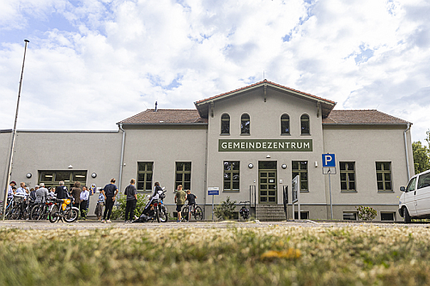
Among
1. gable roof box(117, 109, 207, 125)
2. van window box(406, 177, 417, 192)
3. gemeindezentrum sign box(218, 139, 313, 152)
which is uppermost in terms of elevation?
gable roof box(117, 109, 207, 125)

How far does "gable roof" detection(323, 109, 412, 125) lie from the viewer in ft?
69.2

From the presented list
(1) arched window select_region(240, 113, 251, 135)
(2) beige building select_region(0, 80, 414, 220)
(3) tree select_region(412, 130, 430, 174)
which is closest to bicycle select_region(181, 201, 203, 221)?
(2) beige building select_region(0, 80, 414, 220)

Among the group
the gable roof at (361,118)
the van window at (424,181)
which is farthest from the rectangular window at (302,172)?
the van window at (424,181)

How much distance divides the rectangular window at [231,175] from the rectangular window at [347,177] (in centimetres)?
607

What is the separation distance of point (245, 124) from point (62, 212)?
38.4 ft

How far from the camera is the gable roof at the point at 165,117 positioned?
2193cm

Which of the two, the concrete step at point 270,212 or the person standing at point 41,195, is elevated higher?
the person standing at point 41,195

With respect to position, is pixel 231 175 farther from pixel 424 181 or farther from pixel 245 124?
pixel 424 181

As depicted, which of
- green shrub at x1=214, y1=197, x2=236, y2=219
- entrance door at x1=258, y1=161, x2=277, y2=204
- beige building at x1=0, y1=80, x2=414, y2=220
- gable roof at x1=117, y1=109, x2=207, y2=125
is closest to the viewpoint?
green shrub at x1=214, y1=197, x2=236, y2=219

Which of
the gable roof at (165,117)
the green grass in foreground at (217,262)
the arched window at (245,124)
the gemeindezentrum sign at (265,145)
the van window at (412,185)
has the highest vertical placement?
the gable roof at (165,117)

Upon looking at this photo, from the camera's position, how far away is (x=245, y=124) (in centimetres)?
2145

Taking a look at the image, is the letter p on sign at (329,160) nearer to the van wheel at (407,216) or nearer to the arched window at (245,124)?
the van wheel at (407,216)

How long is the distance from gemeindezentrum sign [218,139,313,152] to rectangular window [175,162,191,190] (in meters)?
2.28

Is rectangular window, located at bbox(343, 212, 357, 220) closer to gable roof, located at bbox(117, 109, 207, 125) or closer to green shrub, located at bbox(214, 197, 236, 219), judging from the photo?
green shrub, located at bbox(214, 197, 236, 219)
